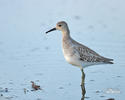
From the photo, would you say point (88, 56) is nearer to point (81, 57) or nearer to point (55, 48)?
point (81, 57)

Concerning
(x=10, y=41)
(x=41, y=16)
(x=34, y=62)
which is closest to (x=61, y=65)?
(x=34, y=62)

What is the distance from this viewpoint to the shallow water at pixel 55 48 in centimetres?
1013

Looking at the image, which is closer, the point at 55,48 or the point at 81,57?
the point at 81,57

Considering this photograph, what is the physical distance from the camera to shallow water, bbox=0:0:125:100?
10.1m

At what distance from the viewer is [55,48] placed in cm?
1320

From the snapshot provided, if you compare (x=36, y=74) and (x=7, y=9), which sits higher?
(x=7, y=9)

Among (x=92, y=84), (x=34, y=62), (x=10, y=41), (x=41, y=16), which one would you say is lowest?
(x=92, y=84)

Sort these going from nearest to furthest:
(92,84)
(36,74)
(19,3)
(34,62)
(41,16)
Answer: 1. (92,84)
2. (36,74)
3. (34,62)
4. (41,16)
5. (19,3)

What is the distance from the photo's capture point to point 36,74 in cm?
1121

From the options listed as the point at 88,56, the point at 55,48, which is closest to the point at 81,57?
the point at 88,56

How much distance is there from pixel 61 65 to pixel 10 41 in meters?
2.71

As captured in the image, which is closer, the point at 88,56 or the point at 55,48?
the point at 88,56

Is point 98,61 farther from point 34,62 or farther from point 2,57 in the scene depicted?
point 2,57

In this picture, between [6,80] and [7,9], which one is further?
[7,9]
